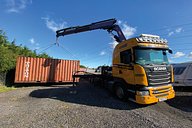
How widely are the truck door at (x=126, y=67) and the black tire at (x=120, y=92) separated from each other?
53 cm

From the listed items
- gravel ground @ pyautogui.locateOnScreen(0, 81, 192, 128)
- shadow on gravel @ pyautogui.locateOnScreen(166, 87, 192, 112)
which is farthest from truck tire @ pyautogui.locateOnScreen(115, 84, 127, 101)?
shadow on gravel @ pyautogui.locateOnScreen(166, 87, 192, 112)

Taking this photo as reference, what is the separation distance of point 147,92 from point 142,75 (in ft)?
2.29

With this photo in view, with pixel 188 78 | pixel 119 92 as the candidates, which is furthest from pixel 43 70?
pixel 188 78

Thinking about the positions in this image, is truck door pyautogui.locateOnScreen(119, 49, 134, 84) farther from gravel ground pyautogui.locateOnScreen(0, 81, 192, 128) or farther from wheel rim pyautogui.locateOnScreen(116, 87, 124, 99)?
gravel ground pyautogui.locateOnScreen(0, 81, 192, 128)

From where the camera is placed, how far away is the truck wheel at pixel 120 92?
253 inches

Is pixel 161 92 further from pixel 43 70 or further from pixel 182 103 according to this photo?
pixel 43 70

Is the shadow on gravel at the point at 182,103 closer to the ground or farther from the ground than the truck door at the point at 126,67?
closer to the ground

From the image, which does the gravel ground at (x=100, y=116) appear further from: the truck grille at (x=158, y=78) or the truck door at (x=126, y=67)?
the truck door at (x=126, y=67)

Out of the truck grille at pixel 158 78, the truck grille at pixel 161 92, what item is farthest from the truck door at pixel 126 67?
the truck grille at pixel 161 92

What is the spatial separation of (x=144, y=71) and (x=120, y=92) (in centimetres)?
195

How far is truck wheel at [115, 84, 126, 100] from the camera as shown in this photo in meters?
6.43

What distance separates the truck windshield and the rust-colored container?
916cm

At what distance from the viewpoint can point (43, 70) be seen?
1241 centimetres

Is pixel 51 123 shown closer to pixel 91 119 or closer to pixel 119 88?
pixel 91 119
